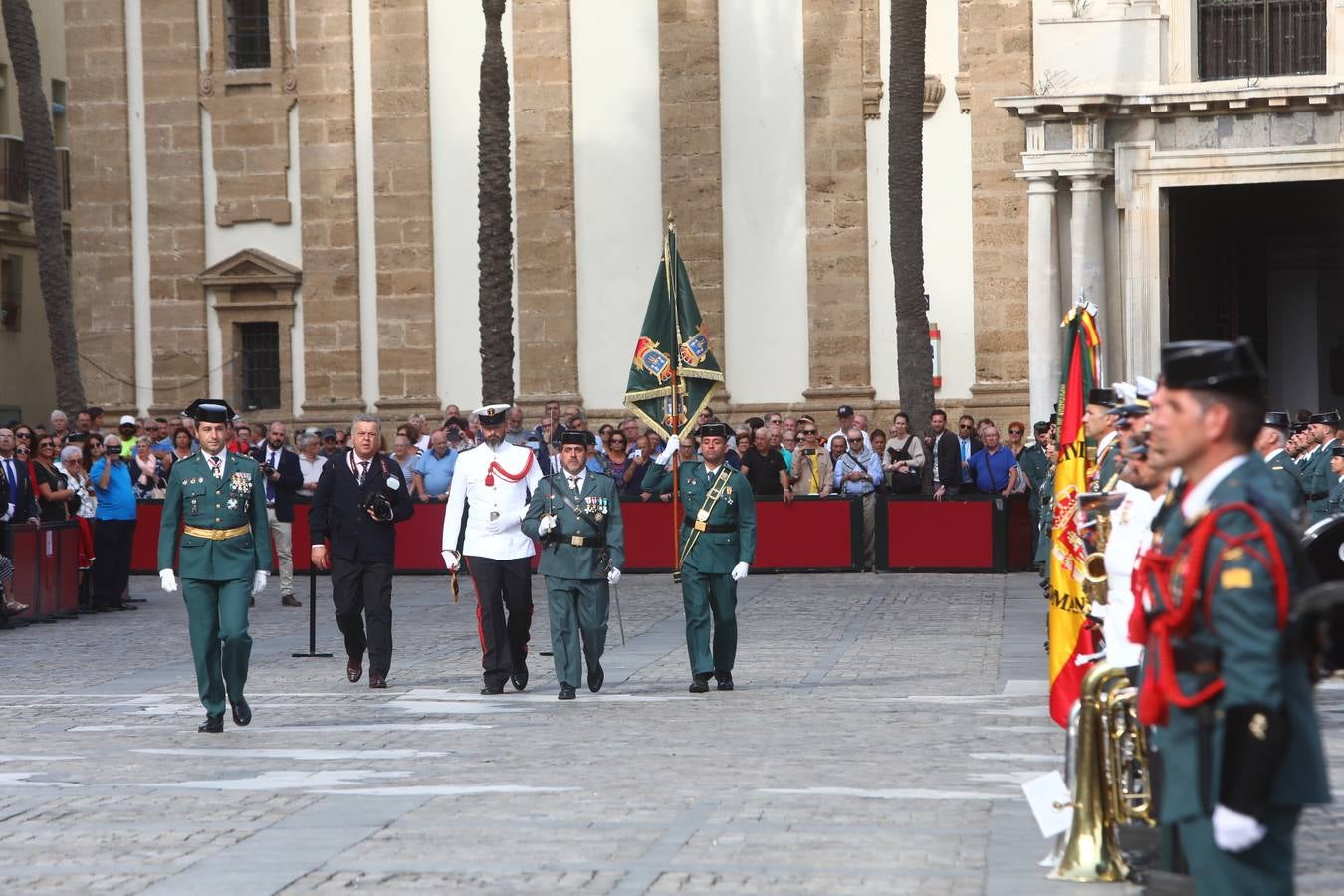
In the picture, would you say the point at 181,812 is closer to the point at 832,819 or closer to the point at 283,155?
→ the point at 832,819

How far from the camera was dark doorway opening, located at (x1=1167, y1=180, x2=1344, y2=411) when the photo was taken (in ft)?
106

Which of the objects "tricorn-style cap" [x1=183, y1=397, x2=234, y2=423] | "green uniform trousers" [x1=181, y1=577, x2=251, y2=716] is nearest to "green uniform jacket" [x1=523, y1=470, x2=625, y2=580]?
"green uniform trousers" [x1=181, y1=577, x2=251, y2=716]

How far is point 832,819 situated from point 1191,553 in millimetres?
4206

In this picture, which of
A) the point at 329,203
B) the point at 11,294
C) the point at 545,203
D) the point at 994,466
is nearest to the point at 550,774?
the point at 994,466

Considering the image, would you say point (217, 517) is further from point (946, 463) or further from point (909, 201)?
point (909, 201)

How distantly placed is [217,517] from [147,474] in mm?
14630

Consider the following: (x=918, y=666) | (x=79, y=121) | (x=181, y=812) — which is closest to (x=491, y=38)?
(x=79, y=121)

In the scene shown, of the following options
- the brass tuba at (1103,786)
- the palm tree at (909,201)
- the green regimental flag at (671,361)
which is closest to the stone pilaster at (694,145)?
the palm tree at (909,201)

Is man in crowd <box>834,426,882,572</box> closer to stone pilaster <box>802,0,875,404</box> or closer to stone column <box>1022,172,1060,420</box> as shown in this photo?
stone column <box>1022,172,1060,420</box>

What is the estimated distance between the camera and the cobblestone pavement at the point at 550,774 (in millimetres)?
8633

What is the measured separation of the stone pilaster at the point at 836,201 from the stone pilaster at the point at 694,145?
1.44 meters

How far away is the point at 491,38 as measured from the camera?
29.9 meters

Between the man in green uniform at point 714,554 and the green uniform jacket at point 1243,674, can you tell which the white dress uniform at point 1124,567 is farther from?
the man in green uniform at point 714,554

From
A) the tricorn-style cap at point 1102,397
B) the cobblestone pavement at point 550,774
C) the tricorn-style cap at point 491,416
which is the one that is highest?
the tricorn-style cap at point 1102,397
